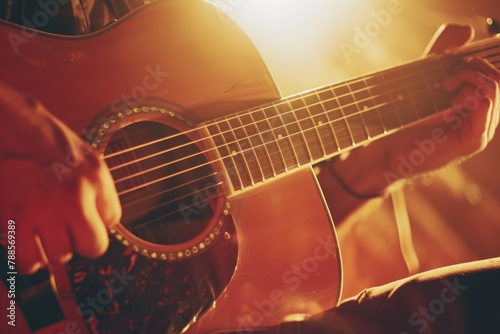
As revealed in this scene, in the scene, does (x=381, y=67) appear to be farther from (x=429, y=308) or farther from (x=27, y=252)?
(x=27, y=252)

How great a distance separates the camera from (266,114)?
811mm

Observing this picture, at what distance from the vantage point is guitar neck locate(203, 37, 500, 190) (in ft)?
2.49

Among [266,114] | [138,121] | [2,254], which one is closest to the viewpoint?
[2,254]

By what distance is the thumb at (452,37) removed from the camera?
1.19 m

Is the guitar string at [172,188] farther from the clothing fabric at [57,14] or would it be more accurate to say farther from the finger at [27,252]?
the clothing fabric at [57,14]

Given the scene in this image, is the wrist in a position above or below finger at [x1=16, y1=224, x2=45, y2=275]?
below

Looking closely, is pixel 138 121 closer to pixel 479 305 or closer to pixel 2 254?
pixel 2 254

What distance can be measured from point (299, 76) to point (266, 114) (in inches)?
32.5

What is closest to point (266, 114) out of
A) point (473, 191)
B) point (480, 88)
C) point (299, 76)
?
point (480, 88)

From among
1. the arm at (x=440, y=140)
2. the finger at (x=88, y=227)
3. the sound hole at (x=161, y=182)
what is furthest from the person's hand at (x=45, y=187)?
the arm at (x=440, y=140)

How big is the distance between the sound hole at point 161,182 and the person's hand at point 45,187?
11 centimetres

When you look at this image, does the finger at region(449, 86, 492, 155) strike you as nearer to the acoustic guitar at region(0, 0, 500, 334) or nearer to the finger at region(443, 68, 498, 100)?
the finger at region(443, 68, 498, 100)

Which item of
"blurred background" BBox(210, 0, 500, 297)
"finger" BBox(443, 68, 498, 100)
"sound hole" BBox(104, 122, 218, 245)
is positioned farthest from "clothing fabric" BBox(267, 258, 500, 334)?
"blurred background" BBox(210, 0, 500, 297)

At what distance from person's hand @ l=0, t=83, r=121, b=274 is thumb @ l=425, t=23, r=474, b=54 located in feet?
3.76
